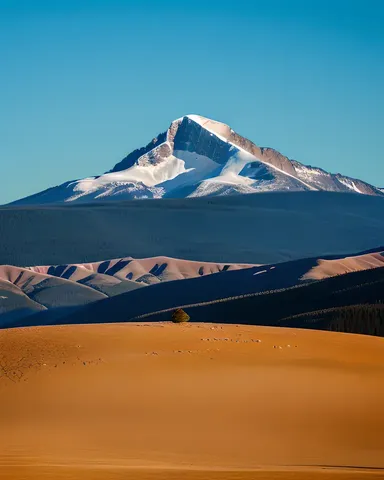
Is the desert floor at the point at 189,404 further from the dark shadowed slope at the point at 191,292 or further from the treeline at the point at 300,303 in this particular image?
the dark shadowed slope at the point at 191,292

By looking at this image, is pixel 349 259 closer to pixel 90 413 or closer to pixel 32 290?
pixel 32 290

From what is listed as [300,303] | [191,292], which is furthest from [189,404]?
[191,292]

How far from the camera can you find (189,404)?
96.2 feet

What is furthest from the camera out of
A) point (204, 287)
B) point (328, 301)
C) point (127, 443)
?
point (204, 287)

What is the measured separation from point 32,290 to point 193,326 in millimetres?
154016

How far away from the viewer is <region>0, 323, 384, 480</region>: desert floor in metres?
23.2

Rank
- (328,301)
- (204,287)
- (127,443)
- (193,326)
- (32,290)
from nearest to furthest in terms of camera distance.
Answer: (127,443) → (193,326) → (328,301) → (204,287) → (32,290)

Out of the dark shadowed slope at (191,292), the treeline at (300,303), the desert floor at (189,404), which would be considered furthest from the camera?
the dark shadowed slope at (191,292)

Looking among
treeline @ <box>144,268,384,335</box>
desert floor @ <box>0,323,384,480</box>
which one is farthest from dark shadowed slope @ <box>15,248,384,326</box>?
desert floor @ <box>0,323,384,480</box>

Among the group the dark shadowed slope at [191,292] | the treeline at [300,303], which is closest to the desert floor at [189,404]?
the treeline at [300,303]

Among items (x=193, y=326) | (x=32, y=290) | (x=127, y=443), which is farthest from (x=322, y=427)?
(x=32, y=290)

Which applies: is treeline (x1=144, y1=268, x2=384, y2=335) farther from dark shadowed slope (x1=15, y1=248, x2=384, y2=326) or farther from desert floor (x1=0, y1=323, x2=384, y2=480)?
desert floor (x1=0, y1=323, x2=384, y2=480)

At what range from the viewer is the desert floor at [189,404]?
76.0 feet

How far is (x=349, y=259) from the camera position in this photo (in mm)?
157750
